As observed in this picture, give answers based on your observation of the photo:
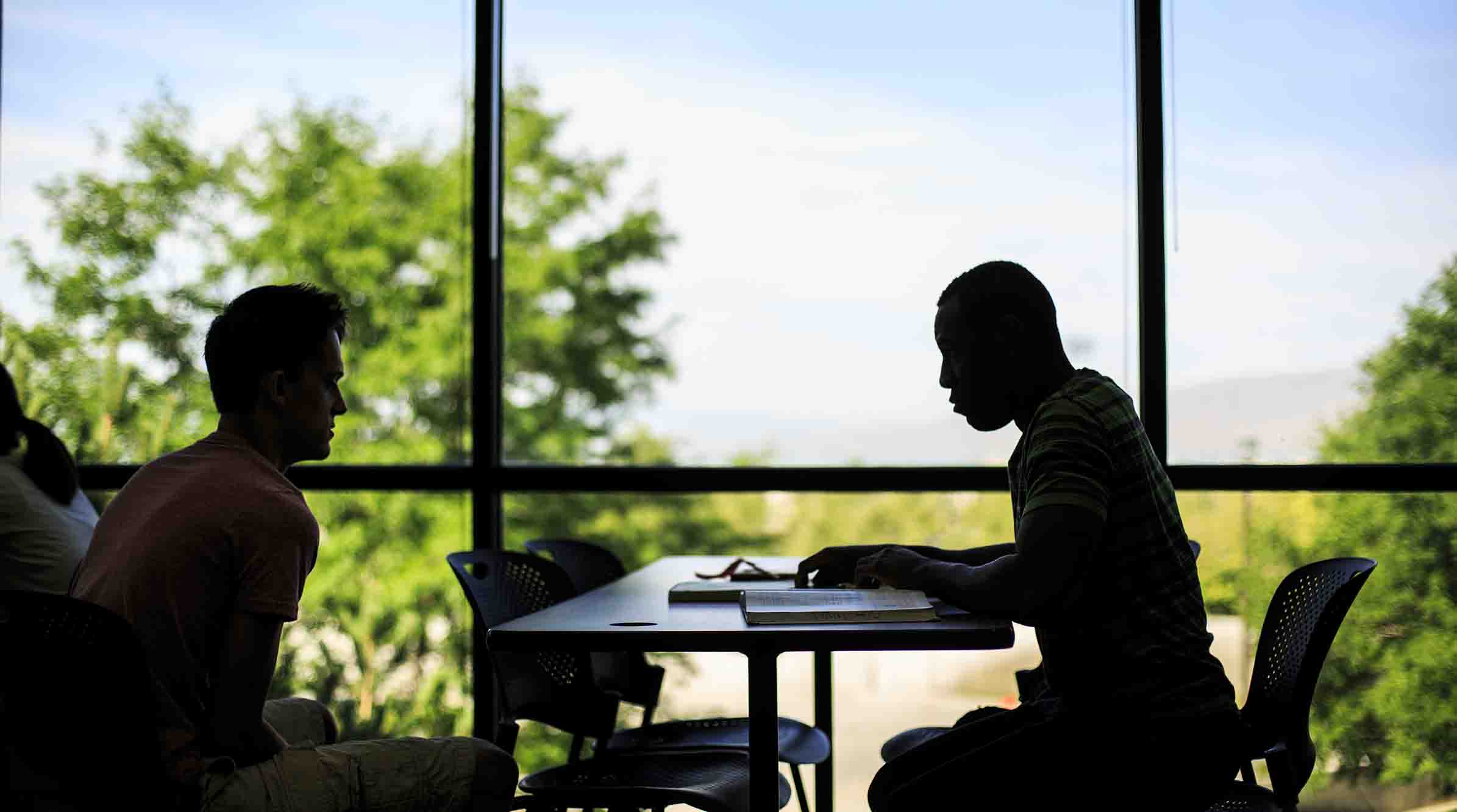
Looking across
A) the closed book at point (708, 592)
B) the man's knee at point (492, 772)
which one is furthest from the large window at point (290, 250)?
the man's knee at point (492, 772)

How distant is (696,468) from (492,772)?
6.27 ft

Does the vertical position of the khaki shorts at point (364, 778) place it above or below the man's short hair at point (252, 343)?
below

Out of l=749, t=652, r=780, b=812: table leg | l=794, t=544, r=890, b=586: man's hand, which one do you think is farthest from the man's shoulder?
l=794, t=544, r=890, b=586: man's hand

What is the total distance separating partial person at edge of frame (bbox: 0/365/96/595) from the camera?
9.65ft

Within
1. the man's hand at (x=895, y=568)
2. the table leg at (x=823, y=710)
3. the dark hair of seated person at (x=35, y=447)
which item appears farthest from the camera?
the table leg at (x=823, y=710)

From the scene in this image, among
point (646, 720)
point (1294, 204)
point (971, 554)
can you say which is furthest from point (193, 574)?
point (1294, 204)

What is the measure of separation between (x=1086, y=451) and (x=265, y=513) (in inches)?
46.3

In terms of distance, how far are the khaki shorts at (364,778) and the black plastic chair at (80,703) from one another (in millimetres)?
88

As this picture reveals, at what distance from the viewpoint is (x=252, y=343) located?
2.01 metres

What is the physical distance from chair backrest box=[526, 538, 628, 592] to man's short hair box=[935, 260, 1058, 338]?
61.6 inches

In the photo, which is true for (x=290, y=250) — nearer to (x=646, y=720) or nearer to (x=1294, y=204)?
(x=646, y=720)

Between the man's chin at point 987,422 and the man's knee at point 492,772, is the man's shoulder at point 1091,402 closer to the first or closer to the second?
the man's chin at point 987,422

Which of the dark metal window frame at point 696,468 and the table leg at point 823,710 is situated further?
the dark metal window frame at point 696,468

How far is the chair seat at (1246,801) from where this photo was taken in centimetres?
235
